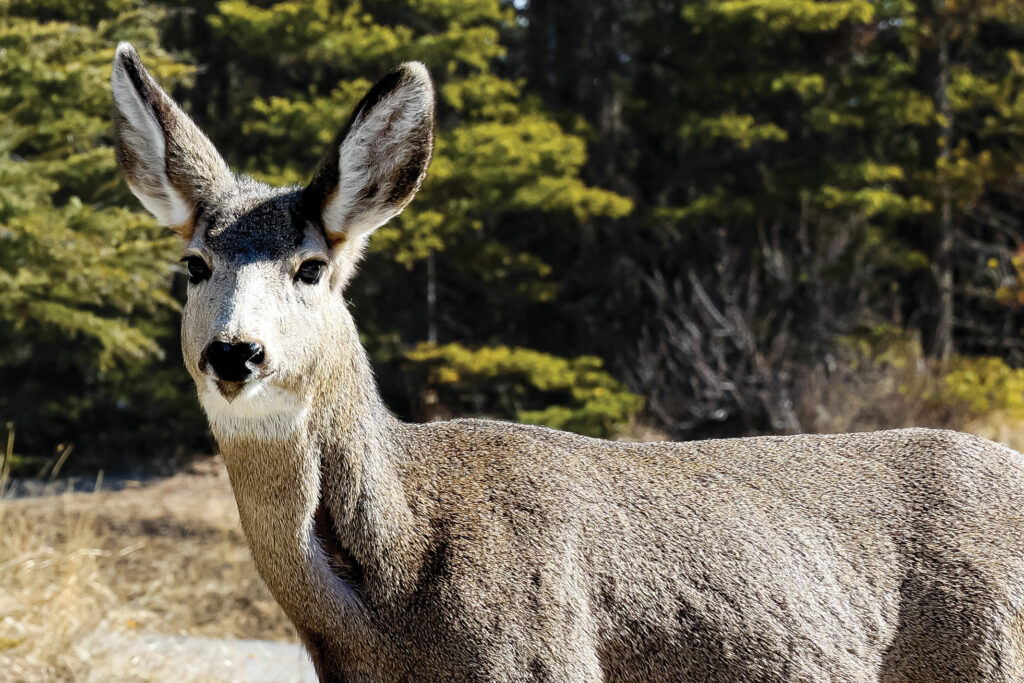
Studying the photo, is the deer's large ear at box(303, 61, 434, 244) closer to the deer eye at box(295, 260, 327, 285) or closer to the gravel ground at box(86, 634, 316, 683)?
the deer eye at box(295, 260, 327, 285)

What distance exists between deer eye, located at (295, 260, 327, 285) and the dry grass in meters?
3.67

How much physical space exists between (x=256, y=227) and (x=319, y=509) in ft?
2.59

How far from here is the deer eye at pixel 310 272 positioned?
9.73ft

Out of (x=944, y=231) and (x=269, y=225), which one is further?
(x=944, y=231)

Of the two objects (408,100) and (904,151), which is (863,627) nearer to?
(408,100)

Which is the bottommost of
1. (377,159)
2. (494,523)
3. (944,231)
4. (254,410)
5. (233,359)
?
(494,523)

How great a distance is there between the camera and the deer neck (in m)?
2.87

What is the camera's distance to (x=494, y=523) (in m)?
2.98

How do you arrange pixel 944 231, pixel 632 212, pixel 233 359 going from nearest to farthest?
pixel 233 359 → pixel 944 231 → pixel 632 212

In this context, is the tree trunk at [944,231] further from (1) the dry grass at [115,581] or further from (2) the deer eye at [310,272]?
(2) the deer eye at [310,272]

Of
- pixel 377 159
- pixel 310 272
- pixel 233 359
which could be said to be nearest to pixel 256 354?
pixel 233 359

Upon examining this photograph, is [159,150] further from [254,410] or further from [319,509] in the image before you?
[319,509]

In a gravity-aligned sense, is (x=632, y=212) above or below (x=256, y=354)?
below

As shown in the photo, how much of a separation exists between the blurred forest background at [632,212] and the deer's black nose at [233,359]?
7.03m
